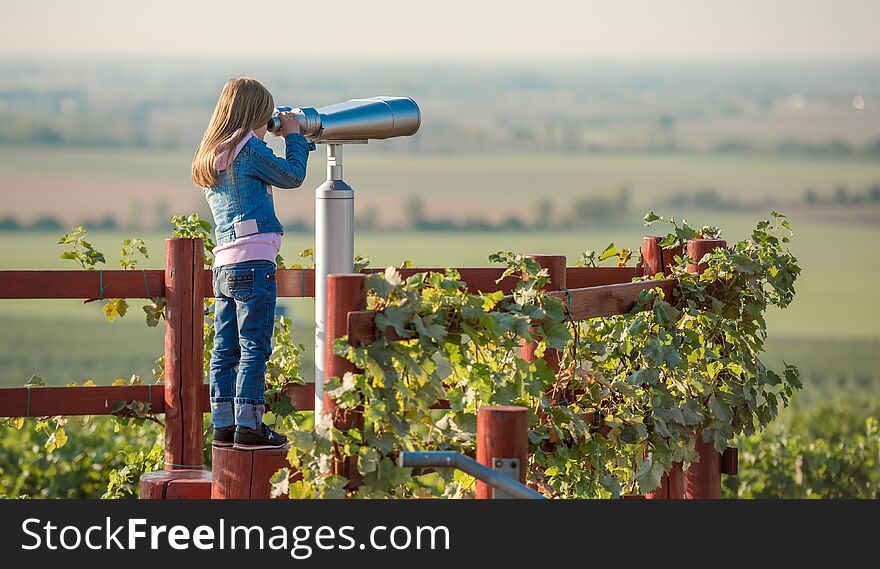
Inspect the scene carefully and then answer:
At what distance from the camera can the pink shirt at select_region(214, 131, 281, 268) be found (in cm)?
361

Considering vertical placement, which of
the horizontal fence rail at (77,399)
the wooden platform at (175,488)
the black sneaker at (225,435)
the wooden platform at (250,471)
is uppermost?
the horizontal fence rail at (77,399)

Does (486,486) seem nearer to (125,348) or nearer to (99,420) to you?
(99,420)

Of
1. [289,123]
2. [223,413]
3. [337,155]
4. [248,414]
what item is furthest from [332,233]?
[223,413]

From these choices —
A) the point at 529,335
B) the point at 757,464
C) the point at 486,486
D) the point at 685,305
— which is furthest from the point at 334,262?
the point at 757,464

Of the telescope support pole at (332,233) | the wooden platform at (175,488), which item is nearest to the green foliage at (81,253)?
the wooden platform at (175,488)

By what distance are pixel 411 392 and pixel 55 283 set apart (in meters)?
1.64

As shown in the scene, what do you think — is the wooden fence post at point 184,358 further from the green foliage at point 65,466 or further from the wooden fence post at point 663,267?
the green foliage at point 65,466

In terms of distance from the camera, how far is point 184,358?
14.1 ft

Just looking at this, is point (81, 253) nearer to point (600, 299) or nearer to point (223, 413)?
point (223, 413)

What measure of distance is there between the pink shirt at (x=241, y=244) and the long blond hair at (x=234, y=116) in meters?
0.01

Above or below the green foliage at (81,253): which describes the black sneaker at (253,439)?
below

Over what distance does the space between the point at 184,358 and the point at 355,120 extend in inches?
47.6

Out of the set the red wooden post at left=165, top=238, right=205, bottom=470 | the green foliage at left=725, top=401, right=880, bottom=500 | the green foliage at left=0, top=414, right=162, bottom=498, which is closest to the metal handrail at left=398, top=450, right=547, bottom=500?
the red wooden post at left=165, top=238, right=205, bottom=470

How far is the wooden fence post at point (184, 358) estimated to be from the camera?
4250 millimetres
